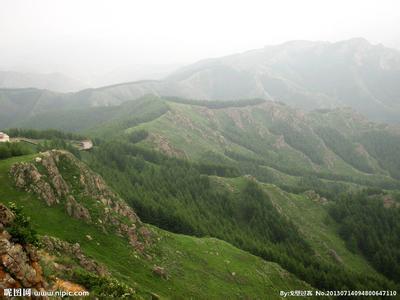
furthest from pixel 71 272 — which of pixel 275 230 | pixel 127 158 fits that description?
pixel 127 158

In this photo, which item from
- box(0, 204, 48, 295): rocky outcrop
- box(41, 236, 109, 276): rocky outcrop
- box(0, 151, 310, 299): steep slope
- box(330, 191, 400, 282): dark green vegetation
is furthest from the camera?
box(330, 191, 400, 282): dark green vegetation

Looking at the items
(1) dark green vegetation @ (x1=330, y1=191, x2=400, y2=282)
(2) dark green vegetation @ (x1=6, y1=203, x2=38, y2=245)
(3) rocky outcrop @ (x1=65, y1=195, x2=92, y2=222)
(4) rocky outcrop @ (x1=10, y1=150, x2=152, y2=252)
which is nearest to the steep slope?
(4) rocky outcrop @ (x1=10, y1=150, x2=152, y2=252)

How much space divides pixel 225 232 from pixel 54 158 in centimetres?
7737

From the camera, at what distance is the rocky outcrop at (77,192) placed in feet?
207

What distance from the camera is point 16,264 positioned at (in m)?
27.2

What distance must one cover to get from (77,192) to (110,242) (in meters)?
14.6

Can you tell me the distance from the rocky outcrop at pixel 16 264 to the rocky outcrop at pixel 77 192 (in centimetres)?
3392

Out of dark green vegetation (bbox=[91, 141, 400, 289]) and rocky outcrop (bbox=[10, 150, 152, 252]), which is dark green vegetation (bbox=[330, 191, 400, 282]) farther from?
rocky outcrop (bbox=[10, 150, 152, 252])

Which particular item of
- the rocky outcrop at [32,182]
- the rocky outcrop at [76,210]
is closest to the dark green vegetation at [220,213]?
the rocky outcrop at [76,210]

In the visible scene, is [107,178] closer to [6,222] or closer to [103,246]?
[103,246]

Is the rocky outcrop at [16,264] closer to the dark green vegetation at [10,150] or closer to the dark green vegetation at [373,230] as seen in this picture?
the dark green vegetation at [10,150]

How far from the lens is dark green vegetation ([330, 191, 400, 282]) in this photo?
149 metres

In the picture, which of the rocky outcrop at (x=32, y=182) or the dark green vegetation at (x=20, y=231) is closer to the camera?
the dark green vegetation at (x=20, y=231)

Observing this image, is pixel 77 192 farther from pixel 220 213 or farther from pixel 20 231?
pixel 220 213
